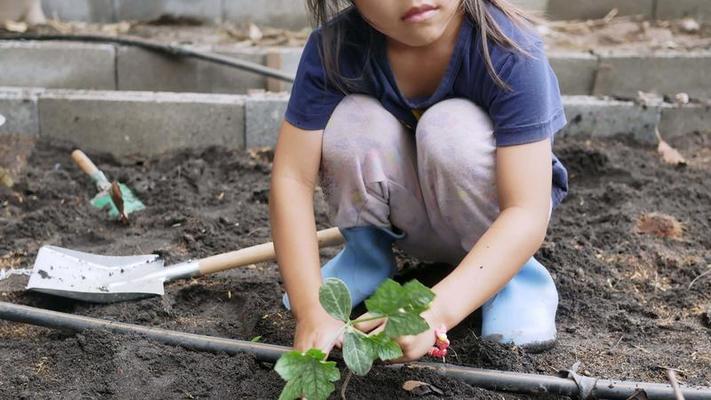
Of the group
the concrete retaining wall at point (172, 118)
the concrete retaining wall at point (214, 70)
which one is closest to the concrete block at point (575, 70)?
the concrete retaining wall at point (214, 70)

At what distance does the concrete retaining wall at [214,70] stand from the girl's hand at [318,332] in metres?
2.08

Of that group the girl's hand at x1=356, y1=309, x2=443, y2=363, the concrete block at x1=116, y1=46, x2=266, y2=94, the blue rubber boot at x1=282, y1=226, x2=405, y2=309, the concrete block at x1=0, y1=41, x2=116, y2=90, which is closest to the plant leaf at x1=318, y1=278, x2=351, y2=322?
the girl's hand at x1=356, y1=309, x2=443, y2=363

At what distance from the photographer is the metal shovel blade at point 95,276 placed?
2.26m

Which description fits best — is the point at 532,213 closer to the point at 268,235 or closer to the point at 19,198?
the point at 268,235

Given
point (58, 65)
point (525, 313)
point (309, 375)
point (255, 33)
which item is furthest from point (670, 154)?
point (58, 65)

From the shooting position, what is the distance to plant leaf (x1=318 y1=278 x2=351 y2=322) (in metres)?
1.46

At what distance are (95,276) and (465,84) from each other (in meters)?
1.12

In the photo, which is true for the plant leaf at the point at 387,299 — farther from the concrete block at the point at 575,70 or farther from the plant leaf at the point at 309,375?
the concrete block at the point at 575,70

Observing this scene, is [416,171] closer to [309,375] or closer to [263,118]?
[309,375]

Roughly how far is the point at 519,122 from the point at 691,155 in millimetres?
1699

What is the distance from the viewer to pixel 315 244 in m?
1.90

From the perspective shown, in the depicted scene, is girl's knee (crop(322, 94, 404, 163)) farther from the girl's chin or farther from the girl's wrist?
the girl's wrist

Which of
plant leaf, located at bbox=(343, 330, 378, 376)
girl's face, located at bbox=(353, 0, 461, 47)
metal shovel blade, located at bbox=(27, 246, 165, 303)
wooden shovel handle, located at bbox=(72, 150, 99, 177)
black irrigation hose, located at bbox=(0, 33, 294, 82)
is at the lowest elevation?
metal shovel blade, located at bbox=(27, 246, 165, 303)

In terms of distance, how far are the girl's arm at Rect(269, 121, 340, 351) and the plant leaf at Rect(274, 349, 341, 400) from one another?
24cm
